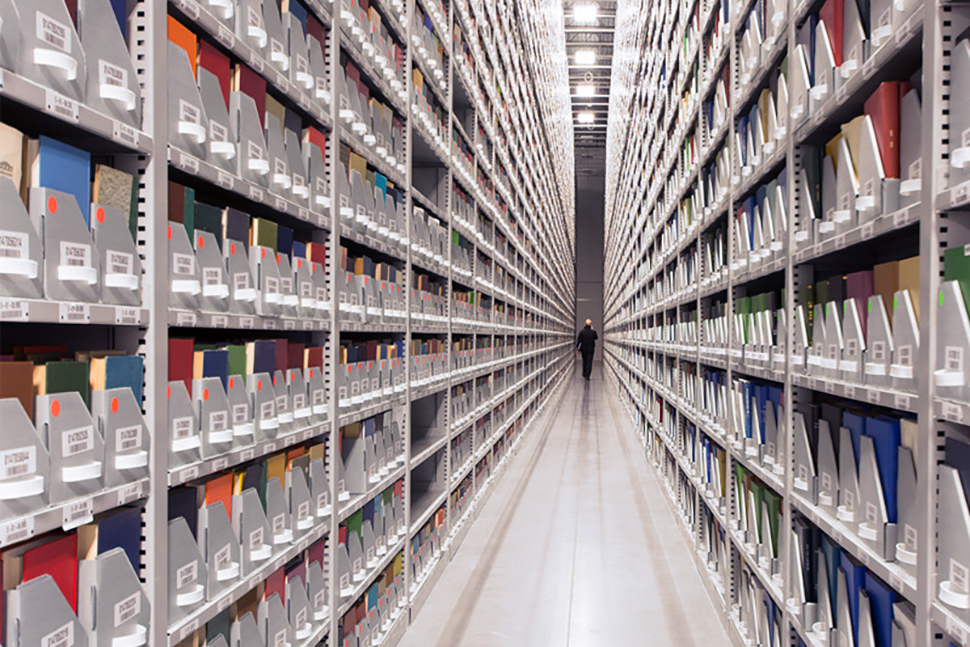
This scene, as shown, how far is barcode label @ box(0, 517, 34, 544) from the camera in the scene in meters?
1.10

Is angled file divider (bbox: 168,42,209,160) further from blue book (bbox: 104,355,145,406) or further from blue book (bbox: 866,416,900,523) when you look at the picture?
blue book (bbox: 866,416,900,523)

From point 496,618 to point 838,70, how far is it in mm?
2695

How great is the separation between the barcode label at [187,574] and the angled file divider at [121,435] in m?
0.28

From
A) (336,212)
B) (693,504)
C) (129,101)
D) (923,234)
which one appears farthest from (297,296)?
(693,504)

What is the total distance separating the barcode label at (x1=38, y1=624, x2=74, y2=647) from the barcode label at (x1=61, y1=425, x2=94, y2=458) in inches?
11.5

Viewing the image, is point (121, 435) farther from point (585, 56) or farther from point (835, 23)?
point (585, 56)

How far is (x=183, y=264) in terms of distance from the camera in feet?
5.33

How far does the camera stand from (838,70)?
7.02ft

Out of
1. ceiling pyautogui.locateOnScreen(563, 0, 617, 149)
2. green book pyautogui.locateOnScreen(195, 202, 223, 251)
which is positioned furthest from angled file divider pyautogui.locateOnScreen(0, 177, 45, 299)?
ceiling pyautogui.locateOnScreen(563, 0, 617, 149)

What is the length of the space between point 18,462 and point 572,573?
3375 mm

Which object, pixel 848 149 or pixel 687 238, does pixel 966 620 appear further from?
pixel 687 238

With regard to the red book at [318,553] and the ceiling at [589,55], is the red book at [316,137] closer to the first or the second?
the red book at [318,553]

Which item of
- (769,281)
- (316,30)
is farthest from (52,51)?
Answer: (769,281)

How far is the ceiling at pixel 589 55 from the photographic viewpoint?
17120 millimetres
